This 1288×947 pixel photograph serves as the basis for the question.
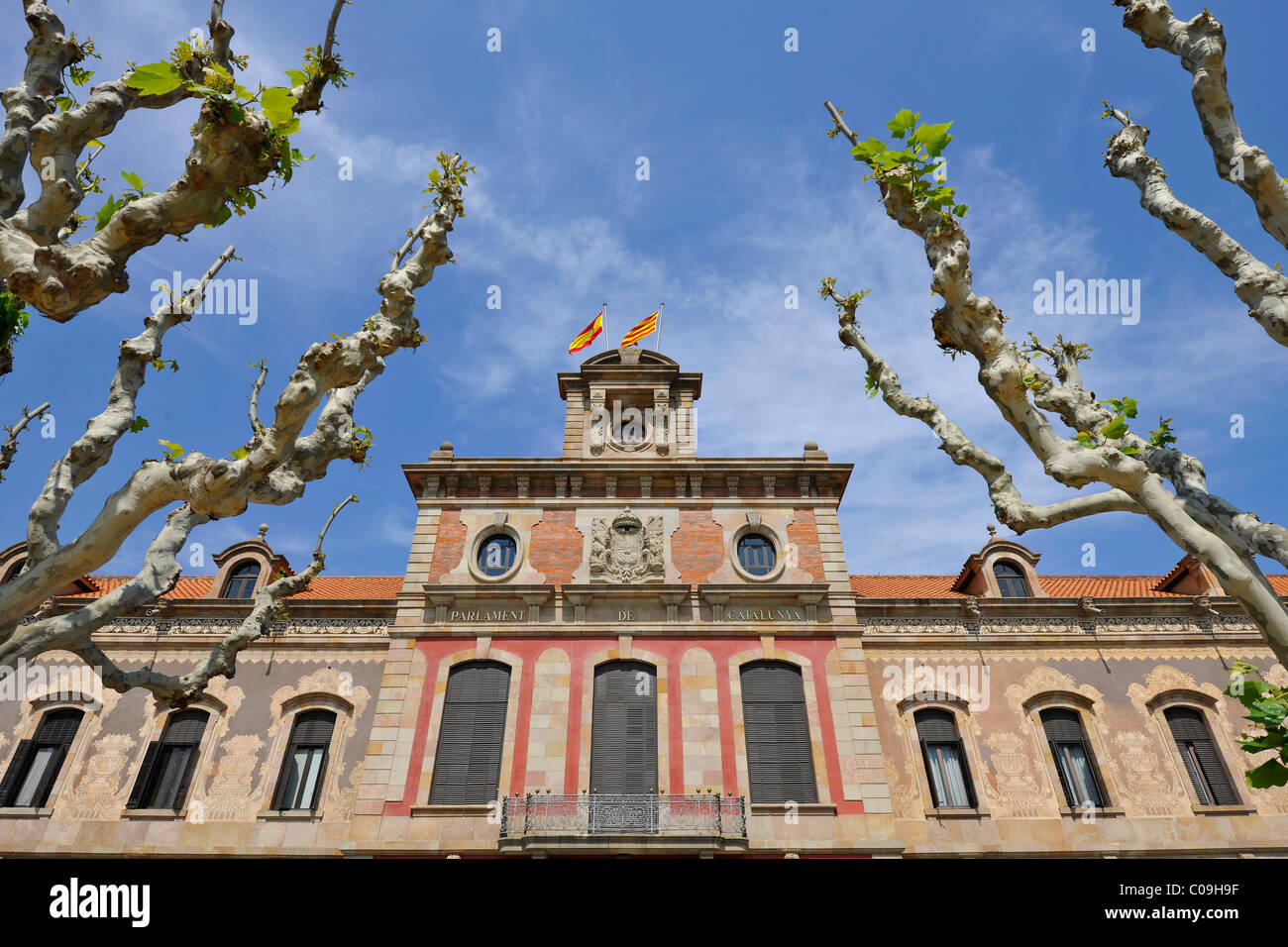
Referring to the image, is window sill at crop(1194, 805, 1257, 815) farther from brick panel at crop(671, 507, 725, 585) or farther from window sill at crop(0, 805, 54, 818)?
window sill at crop(0, 805, 54, 818)

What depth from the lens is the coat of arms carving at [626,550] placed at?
18.9 m

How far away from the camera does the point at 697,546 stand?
64.1ft

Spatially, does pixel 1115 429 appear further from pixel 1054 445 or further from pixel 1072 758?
pixel 1072 758

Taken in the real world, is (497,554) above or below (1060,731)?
above

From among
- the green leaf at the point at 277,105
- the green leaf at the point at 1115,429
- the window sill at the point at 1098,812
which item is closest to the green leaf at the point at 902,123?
the green leaf at the point at 1115,429

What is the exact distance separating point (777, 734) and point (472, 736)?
22.0 feet

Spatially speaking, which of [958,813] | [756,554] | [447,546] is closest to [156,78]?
[447,546]

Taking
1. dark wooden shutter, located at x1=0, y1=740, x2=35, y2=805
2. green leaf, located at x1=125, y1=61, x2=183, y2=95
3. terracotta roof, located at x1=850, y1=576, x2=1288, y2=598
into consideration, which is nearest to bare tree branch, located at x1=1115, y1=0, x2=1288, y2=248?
green leaf, located at x1=125, y1=61, x2=183, y2=95

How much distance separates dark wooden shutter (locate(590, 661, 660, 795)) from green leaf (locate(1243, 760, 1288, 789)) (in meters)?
11.1

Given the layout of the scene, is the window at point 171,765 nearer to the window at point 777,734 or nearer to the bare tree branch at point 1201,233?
the window at point 777,734

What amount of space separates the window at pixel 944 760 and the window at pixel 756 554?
4858 millimetres

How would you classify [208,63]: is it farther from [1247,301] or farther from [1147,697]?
[1147,697]

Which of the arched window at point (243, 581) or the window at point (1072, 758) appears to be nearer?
the window at point (1072, 758)

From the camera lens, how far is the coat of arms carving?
1889 cm
